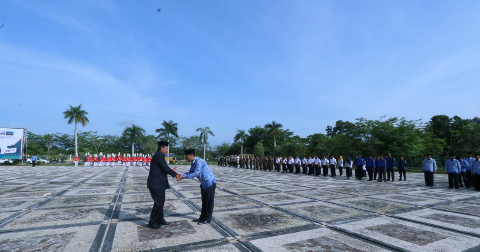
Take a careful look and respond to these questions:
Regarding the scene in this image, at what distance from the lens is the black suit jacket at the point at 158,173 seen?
4.54 m

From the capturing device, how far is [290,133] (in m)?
58.6

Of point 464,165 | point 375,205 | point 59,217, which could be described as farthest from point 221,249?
point 464,165

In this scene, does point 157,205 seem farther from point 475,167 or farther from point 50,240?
point 475,167

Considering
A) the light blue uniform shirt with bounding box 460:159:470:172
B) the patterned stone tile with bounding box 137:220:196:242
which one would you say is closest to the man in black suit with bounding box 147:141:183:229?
the patterned stone tile with bounding box 137:220:196:242

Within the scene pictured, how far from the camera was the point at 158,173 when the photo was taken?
15.1 feet

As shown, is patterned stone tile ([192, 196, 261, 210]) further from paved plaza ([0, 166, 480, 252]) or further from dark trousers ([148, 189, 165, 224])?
dark trousers ([148, 189, 165, 224])

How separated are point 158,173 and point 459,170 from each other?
12562 mm

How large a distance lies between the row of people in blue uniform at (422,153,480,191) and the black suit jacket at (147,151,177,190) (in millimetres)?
12155

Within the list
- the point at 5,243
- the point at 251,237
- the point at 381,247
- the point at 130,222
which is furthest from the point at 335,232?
the point at 5,243

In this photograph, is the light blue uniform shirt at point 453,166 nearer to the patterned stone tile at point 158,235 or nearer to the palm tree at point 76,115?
the patterned stone tile at point 158,235

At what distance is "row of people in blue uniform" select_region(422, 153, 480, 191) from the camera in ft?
33.7

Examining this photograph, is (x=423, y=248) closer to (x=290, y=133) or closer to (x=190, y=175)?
(x=190, y=175)

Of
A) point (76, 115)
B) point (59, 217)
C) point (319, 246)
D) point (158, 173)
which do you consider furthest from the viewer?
point (76, 115)

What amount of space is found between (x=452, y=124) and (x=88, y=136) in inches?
2999
